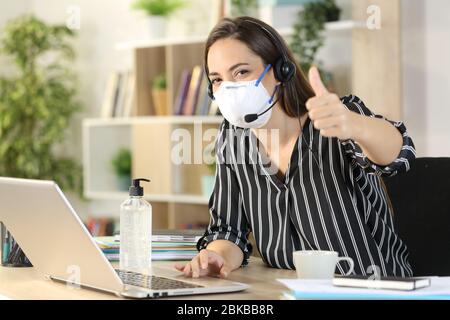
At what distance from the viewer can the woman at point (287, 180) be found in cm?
174

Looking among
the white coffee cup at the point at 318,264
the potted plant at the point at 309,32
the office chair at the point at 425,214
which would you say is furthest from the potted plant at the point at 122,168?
the white coffee cup at the point at 318,264

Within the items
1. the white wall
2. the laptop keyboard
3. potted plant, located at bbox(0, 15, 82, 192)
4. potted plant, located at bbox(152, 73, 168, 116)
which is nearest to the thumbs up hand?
the laptop keyboard

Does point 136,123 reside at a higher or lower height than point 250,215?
higher

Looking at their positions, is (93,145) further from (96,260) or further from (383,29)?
(96,260)

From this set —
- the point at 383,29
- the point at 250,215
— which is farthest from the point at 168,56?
the point at 250,215

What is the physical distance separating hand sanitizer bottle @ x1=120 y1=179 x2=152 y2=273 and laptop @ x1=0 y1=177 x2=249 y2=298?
0.20ft

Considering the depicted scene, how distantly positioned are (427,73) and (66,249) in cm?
230

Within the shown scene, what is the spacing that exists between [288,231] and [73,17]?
3481 millimetres

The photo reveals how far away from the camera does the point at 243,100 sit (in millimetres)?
1740

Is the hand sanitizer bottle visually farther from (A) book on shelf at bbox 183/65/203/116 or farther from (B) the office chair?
(A) book on shelf at bbox 183/65/203/116

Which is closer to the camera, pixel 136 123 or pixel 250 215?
pixel 250 215

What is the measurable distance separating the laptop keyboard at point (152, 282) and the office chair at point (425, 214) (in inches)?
27.7

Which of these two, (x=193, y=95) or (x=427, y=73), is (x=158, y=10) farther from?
(x=427, y=73)
